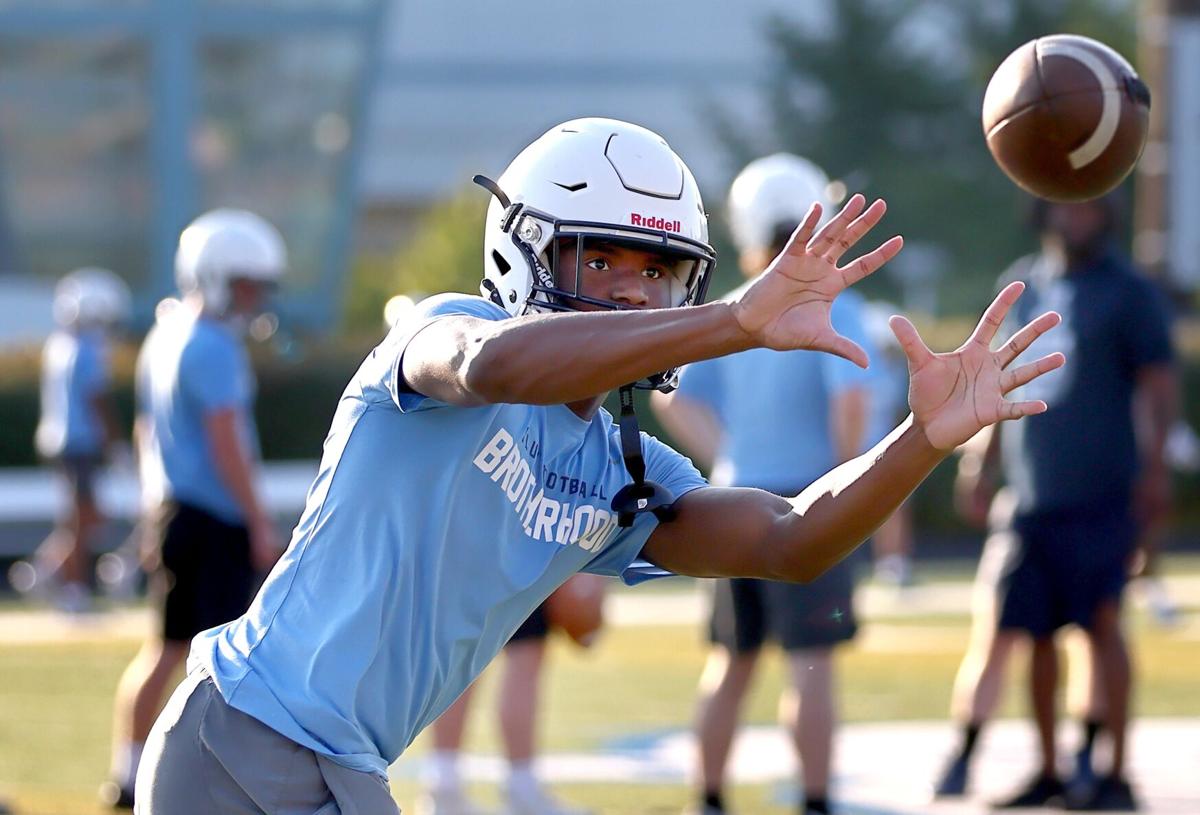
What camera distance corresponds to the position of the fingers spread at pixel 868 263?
325cm

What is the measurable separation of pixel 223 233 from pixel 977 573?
10942 mm

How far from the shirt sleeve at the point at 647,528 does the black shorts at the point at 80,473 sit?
11.7 metres

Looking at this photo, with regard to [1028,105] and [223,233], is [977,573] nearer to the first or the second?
[223,233]

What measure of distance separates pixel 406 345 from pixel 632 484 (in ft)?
1.96

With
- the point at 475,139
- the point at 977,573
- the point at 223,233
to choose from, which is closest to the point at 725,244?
the point at 475,139

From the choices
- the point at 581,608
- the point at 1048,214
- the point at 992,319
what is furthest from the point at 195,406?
the point at 992,319

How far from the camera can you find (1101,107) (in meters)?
4.89

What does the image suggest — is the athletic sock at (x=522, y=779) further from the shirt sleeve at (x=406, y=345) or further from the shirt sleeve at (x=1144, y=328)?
the shirt sleeve at (x=406, y=345)

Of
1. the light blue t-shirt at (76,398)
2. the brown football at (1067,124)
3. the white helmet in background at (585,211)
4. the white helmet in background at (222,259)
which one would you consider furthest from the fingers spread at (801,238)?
the light blue t-shirt at (76,398)

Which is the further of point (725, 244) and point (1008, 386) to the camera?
point (725, 244)

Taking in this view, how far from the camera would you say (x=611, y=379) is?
10.3ft

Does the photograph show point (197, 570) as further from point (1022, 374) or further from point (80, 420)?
point (80, 420)

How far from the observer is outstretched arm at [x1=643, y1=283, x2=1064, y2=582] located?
11.3 ft

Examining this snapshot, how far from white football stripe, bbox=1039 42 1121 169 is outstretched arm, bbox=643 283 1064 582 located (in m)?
1.38
